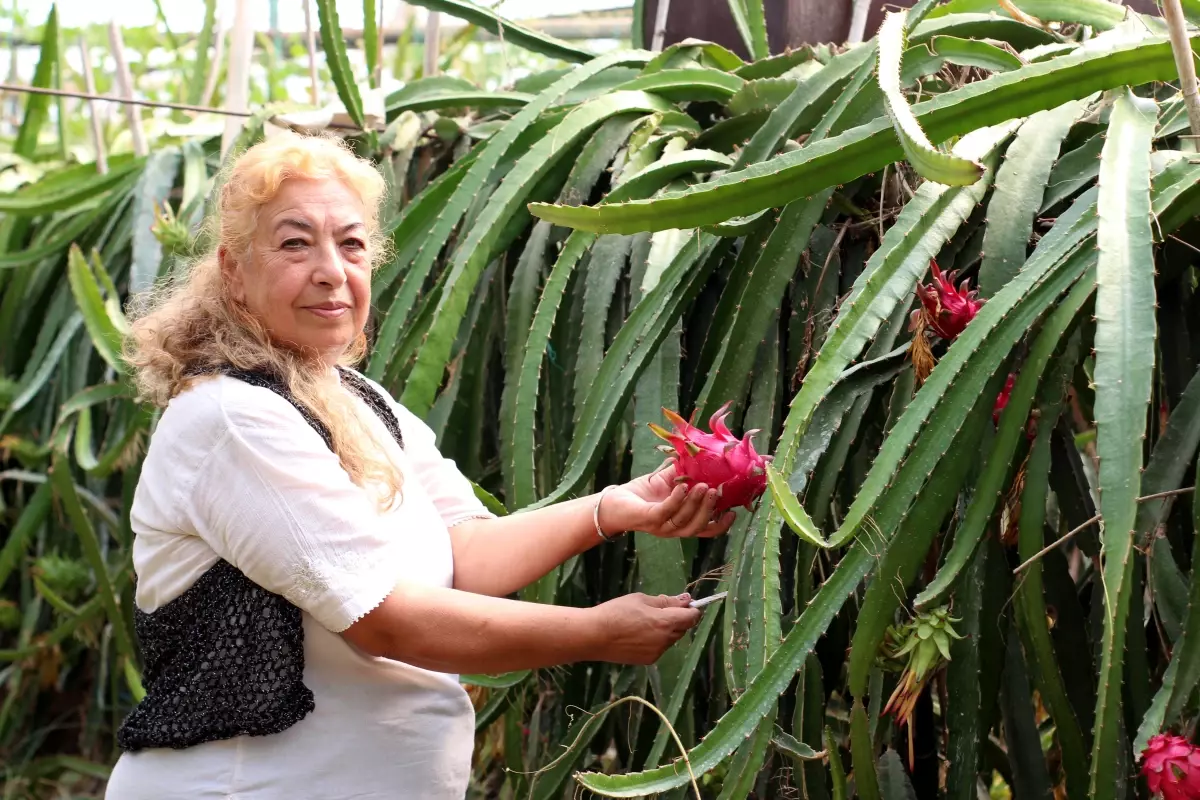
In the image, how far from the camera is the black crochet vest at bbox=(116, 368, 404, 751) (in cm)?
127

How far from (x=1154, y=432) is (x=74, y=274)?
172cm

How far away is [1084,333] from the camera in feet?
4.49

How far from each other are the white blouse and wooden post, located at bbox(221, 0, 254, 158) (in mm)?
1315

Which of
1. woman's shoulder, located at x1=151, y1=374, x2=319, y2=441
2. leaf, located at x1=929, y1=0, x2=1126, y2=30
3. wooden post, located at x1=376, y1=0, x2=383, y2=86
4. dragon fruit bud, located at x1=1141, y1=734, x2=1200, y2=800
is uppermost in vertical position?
leaf, located at x1=929, y1=0, x2=1126, y2=30

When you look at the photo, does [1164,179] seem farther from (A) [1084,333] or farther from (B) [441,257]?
(B) [441,257]

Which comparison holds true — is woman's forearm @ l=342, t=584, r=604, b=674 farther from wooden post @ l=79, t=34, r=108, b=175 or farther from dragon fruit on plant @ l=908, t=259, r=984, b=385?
wooden post @ l=79, t=34, r=108, b=175

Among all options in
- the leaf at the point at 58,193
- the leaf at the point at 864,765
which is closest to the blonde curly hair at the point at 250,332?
the leaf at the point at 864,765

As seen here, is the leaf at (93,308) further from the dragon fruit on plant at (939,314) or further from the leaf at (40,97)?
the dragon fruit on plant at (939,314)

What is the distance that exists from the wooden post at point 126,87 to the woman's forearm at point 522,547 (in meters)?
1.89

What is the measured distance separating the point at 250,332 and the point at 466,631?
15.4 inches

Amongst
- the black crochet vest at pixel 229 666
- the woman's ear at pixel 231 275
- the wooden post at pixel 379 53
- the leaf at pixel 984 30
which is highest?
the leaf at pixel 984 30

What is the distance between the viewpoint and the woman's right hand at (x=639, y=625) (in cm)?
130

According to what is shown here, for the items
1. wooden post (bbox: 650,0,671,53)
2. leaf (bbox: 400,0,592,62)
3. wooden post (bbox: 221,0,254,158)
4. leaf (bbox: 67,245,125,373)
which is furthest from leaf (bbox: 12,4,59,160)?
wooden post (bbox: 650,0,671,53)

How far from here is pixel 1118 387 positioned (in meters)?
1.10
